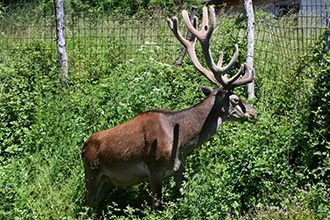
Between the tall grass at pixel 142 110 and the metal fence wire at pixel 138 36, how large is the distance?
0.15ft

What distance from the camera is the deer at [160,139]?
676 centimetres

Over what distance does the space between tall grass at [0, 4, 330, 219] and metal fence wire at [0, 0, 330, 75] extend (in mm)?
46

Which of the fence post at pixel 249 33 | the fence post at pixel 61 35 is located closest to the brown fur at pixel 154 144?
the fence post at pixel 249 33

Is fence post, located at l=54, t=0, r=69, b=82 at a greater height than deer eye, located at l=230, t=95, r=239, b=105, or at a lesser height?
greater

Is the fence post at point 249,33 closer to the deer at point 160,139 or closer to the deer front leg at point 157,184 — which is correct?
the deer at point 160,139

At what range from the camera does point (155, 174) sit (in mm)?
6727

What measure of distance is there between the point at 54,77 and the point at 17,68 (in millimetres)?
786

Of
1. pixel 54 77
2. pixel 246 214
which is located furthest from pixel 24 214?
pixel 54 77

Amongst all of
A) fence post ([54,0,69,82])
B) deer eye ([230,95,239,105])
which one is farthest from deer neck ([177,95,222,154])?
fence post ([54,0,69,82])

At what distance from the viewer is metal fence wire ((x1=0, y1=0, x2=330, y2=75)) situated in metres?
9.90

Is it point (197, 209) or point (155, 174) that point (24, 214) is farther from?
point (197, 209)

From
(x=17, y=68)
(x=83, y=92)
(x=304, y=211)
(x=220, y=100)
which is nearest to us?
(x=304, y=211)

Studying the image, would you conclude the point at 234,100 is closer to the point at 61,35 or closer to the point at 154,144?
the point at 154,144

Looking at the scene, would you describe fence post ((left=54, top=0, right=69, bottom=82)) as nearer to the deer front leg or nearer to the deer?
the deer
